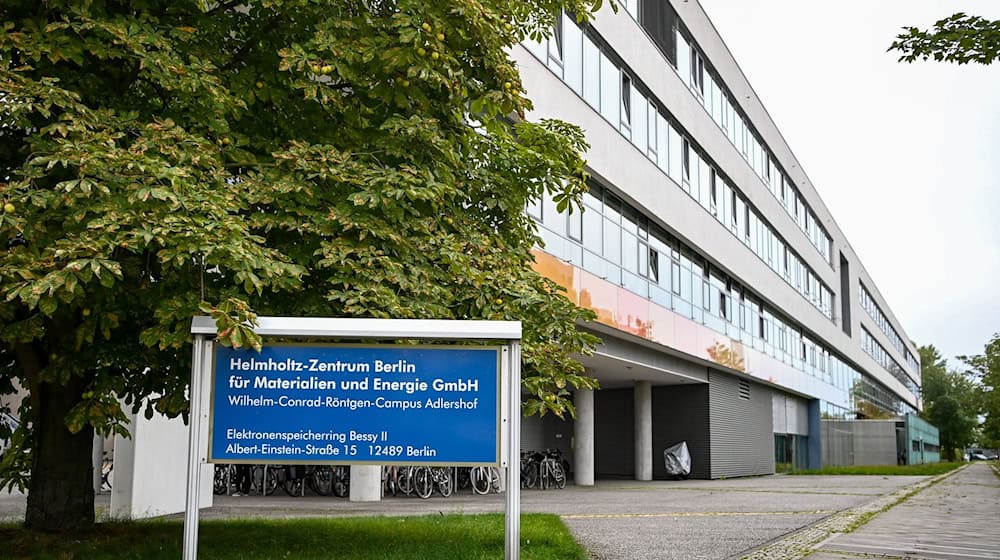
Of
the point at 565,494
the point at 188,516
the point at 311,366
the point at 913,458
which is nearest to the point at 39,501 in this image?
the point at 188,516

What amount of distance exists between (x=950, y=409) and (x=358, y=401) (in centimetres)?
11367

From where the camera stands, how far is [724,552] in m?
9.99

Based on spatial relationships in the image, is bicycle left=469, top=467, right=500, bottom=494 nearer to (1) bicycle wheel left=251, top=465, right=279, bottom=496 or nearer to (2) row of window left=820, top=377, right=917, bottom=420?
(1) bicycle wheel left=251, top=465, right=279, bottom=496

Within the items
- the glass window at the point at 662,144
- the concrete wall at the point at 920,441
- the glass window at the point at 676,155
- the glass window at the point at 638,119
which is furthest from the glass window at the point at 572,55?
the concrete wall at the point at 920,441


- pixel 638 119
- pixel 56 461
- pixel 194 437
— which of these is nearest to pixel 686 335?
pixel 638 119

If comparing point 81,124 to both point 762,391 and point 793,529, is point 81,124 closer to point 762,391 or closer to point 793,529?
point 793,529

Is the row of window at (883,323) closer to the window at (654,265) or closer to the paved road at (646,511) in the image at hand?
the window at (654,265)

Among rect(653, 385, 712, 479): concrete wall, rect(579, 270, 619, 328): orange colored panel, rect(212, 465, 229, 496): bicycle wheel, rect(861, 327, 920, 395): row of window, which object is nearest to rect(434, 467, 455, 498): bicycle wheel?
rect(212, 465, 229, 496): bicycle wheel

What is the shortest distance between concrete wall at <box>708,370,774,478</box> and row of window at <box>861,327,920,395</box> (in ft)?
98.9

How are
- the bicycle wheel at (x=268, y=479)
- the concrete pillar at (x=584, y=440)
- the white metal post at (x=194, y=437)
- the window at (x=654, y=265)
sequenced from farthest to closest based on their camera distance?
the concrete pillar at (x=584, y=440) < the window at (x=654, y=265) < the bicycle wheel at (x=268, y=479) < the white metal post at (x=194, y=437)

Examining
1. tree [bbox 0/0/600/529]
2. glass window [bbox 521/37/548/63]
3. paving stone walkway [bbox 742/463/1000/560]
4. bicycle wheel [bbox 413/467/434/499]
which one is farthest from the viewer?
bicycle wheel [bbox 413/467/434/499]

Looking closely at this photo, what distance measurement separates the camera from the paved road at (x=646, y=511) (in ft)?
35.2

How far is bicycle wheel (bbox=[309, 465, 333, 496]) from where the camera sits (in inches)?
763

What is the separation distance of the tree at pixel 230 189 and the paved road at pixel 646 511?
3.02 meters
